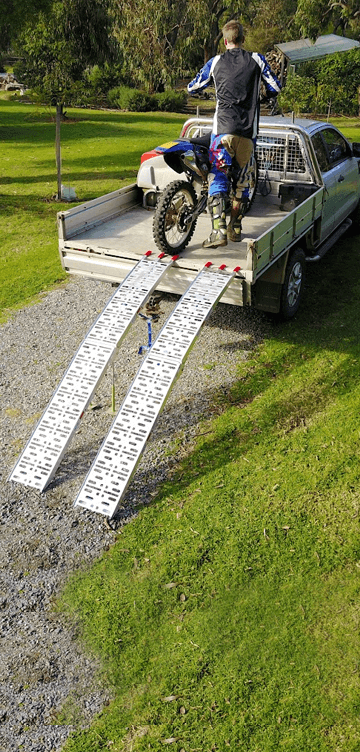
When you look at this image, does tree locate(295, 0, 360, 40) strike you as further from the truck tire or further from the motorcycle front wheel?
the motorcycle front wheel

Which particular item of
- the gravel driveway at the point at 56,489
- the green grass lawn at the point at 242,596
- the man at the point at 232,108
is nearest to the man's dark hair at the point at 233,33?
the man at the point at 232,108

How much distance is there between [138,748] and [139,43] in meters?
34.9

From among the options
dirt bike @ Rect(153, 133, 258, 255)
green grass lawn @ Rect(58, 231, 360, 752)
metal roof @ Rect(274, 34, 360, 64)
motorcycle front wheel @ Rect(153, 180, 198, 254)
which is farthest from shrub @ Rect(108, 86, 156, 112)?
green grass lawn @ Rect(58, 231, 360, 752)

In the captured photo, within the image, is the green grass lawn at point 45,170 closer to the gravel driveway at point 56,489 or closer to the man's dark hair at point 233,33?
the gravel driveway at point 56,489

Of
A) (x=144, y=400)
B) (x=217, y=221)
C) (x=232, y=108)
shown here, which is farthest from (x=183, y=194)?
(x=144, y=400)

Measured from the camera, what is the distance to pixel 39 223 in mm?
11961

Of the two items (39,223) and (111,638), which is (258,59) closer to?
(111,638)

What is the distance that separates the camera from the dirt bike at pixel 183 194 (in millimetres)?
6641

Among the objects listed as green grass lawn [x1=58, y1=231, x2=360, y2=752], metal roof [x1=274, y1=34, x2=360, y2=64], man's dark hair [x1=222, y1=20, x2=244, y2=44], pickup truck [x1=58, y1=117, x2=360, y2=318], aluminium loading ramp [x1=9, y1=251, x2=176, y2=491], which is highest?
metal roof [x1=274, y1=34, x2=360, y2=64]

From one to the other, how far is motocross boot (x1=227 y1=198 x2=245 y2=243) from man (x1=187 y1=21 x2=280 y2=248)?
0.02 m

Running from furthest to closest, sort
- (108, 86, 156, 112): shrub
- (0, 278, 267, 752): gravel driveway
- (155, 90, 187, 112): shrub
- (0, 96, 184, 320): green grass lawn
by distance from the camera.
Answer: (155, 90, 187, 112): shrub, (108, 86, 156, 112): shrub, (0, 96, 184, 320): green grass lawn, (0, 278, 267, 752): gravel driveway

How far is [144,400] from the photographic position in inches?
210

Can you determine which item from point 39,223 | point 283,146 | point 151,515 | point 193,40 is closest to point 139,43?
point 193,40

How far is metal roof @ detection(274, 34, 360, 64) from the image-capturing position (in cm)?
3094
